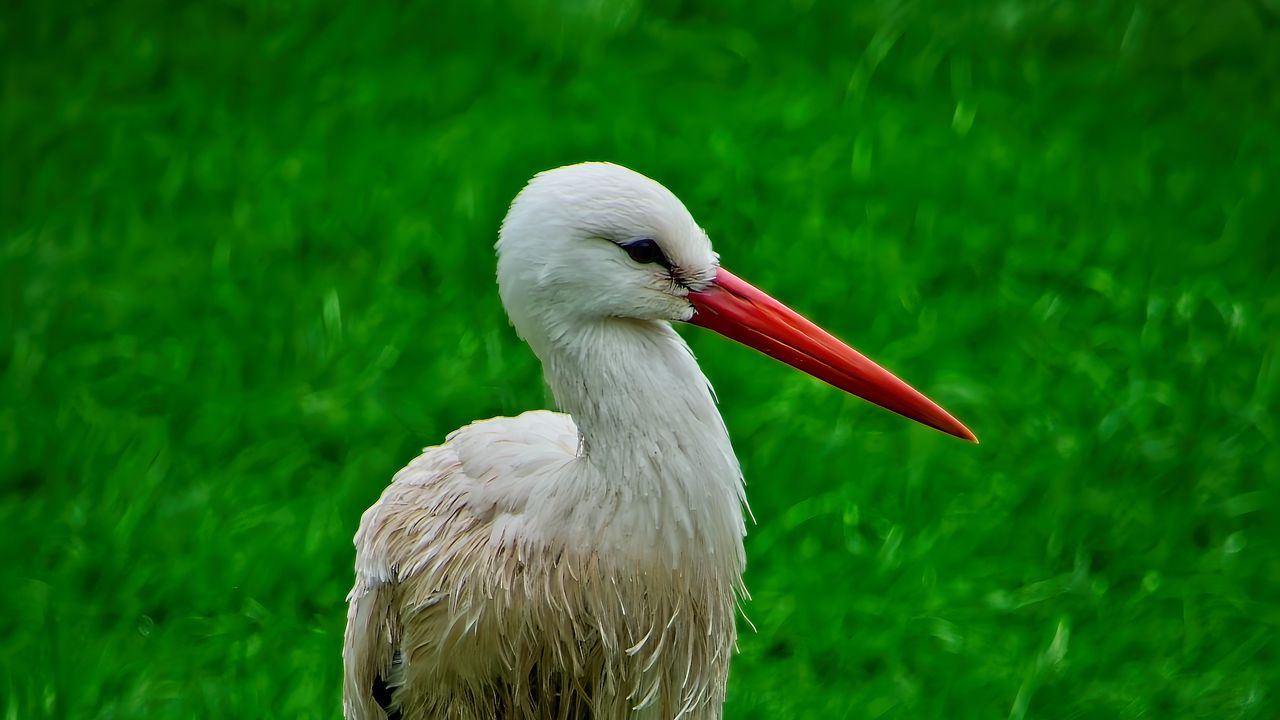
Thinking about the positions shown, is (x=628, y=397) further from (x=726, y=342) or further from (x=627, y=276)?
(x=726, y=342)

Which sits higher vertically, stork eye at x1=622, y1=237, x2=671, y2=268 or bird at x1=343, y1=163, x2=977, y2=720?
stork eye at x1=622, y1=237, x2=671, y2=268

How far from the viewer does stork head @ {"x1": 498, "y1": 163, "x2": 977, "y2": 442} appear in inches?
105

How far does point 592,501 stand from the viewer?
2.83 m

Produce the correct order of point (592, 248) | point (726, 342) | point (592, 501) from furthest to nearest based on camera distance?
point (726, 342) → point (592, 501) → point (592, 248)

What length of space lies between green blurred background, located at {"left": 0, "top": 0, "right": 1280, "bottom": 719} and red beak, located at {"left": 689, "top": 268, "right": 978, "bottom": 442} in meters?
1.39

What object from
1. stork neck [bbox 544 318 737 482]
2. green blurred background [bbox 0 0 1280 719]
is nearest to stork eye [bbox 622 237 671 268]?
stork neck [bbox 544 318 737 482]

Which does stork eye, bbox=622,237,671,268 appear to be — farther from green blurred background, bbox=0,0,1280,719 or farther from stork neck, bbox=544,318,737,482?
green blurred background, bbox=0,0,1280,719

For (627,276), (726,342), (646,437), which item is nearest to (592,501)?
(646,437)

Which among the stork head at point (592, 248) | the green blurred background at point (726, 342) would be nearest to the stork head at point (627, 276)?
the stork head at point (592, 248)

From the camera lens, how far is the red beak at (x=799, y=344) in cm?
284

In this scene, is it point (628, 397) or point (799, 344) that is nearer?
point (628, 397)

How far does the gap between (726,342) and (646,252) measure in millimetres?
2530

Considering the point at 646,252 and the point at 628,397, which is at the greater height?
the point at 646,252

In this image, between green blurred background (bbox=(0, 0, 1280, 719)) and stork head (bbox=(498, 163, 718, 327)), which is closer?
stork head (bbox=(498, 163, 718, 327))
